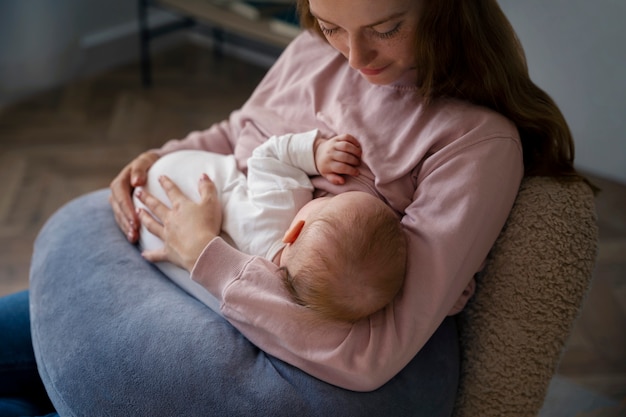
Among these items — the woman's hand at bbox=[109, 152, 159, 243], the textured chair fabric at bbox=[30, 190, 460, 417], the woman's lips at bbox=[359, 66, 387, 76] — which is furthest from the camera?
the woman's hand at bbox=[109, 152, 159, 243]

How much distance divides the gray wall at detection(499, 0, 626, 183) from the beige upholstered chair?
54.8 inches

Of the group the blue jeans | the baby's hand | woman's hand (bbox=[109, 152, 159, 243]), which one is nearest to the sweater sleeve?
the baby's hand

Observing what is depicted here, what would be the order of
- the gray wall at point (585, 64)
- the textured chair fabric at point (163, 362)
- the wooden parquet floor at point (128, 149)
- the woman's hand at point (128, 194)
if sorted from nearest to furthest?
the textured chair fabric at point (163, 362) < the woman's hand at point (128, 194) < the wooden parquet floor at point (128, 149) < the gray wall at point (585, 64)

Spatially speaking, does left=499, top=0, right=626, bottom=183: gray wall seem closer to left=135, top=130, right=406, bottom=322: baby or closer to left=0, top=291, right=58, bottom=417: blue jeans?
left=135, top=130, right=406, bottom=322: baby

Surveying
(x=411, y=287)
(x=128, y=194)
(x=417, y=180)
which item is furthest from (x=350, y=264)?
(x=128, y=194)

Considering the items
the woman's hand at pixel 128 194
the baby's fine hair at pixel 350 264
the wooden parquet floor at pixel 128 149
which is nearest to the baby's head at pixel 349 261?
the baby's fine hair at pixel 350 264

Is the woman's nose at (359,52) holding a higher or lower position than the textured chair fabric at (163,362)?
higher

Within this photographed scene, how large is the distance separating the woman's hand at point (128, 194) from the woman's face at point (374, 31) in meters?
0.54

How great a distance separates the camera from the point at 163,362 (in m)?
1.14

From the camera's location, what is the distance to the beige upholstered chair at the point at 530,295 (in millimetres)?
1191

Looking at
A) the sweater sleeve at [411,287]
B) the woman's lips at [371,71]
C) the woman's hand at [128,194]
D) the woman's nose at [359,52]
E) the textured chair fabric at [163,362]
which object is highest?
the woman's nose at [359,52]

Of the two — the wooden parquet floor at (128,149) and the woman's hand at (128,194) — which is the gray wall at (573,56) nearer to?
the wooden parquet floor at (128,149)

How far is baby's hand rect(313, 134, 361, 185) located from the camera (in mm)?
1276

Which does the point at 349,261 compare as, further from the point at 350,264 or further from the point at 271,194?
the point at 271,194
